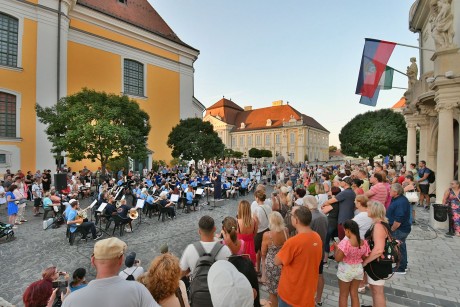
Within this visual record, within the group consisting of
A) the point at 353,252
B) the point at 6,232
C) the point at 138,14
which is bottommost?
the point at 6,232

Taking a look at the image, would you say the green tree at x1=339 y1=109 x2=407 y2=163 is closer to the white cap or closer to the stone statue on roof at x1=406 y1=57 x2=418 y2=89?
the stone statue on roof at x1=406 y1=57 x2=418 y2=89

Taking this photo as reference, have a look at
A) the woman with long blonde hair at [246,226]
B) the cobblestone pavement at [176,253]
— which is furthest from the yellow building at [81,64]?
the woman with long blonde hair at [246,226]

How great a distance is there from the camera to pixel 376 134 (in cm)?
3969

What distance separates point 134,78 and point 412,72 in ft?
85.7

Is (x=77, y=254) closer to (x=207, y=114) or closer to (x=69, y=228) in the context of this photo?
(x=69, y=228)

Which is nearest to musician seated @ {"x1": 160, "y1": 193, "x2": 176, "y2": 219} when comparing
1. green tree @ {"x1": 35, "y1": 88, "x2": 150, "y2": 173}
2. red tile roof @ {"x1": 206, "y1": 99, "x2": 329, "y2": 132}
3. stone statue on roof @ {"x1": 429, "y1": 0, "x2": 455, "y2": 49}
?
green tree @ {"x1": 35, "y1": 88, "x2": 150, "y2": 173}

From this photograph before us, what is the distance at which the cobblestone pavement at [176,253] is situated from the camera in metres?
4.74

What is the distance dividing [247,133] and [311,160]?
21.4 m

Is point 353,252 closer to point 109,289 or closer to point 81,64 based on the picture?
point 109,289

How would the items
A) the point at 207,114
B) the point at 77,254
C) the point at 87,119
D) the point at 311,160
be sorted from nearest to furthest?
1. the point at 77,254
2. the point at 87,119
3. the point at 311,160
4. the point at 207,114

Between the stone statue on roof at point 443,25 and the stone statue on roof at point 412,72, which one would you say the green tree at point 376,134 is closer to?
the stone statue on roof at point 412,72

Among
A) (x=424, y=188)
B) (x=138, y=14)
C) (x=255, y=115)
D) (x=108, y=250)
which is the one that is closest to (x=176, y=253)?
(x=108, y=250)

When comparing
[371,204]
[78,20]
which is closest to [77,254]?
[371,204]

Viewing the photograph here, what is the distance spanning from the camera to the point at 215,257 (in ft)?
9.07
